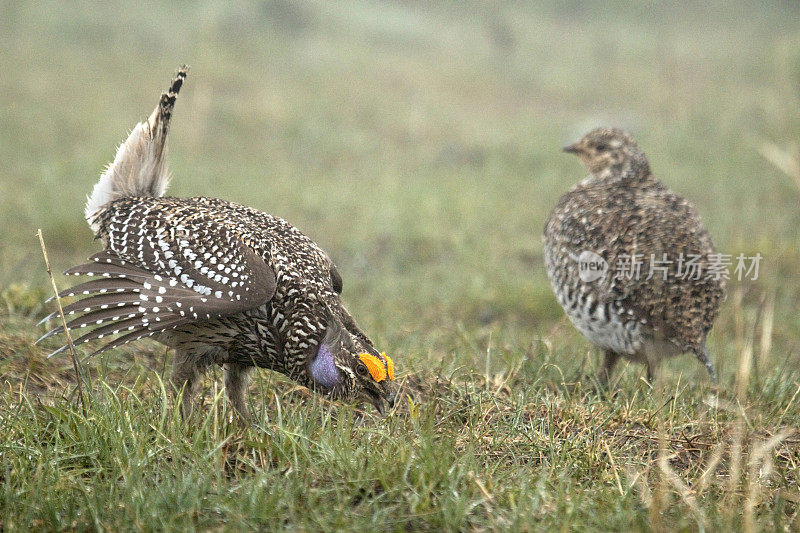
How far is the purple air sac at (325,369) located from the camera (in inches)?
129

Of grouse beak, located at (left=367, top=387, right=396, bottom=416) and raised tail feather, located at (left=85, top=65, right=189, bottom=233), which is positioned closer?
grouse beak, located at (left=367, top=387, right=396, bottom=416)

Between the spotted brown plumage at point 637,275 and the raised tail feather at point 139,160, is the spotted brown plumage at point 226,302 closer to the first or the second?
the raised tail feather at point 139,160

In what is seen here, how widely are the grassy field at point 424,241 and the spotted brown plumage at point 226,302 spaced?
17 centimetres

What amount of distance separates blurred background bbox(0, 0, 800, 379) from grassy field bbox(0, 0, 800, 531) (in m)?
0.06

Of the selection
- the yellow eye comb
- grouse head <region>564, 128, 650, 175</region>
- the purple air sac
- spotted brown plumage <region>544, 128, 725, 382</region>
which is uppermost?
grouse head <region>564, 128, 650, 175</region>

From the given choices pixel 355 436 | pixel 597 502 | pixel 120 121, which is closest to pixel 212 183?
pixel 120 121

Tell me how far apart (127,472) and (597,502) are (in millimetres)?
1492

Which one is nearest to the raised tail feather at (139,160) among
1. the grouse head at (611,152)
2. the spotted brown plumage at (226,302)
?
the spotted brown plumage at (226,302)

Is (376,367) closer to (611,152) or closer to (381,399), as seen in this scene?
(381,399)

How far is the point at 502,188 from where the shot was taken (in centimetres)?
1083

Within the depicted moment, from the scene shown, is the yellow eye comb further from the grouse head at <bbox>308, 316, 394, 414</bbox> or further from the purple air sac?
the purple air sac

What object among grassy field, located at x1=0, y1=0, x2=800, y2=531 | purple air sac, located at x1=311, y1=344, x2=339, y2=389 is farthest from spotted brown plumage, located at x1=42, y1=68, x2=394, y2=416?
grassy field, located at x1=0, y1=0, x2=800, y2=531

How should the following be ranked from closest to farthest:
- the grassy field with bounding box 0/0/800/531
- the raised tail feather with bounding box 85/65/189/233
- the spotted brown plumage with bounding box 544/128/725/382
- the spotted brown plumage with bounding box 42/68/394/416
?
the grassy field with bounding box 0/0/800/531 → the spotted brown plumage with bounding box 42/68/394/416 → the raised tail feather with bounding box 85/65/189/233 → the spotted brown plumage with bounding box 544/128/725/382

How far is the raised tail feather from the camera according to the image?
4027mm
